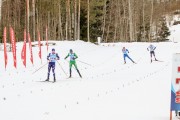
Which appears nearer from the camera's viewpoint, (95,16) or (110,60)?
(110,60)

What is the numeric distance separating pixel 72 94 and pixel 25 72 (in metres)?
11.3

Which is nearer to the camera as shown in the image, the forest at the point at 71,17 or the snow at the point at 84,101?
the snow at the point at 84,101

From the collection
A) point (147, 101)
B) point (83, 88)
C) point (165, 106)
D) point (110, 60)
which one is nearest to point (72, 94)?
point (83, 88)

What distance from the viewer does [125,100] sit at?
42.5 feet

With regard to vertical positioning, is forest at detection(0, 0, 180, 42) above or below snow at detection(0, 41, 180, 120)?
above

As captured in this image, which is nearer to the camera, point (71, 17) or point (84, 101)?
point (84, 101)

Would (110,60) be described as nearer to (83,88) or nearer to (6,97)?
(83,88)

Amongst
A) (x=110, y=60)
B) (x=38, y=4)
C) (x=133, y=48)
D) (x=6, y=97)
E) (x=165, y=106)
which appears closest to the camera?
(x=165, y=106)

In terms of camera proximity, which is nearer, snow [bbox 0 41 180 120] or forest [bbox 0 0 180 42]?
snow [bbox 0 41 180 120]

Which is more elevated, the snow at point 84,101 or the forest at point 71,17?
the forest at point 71,17

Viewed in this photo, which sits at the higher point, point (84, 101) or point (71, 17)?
point (71, 17)

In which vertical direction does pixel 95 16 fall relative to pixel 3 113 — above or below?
above

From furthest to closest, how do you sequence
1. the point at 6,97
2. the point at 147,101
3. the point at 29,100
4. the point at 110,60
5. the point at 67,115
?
the point at 110,60 → the point at 6,97 → the point at 29,100 → the point at 147,101 → the point at 67,115

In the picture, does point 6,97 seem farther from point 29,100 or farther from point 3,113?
point 3,113
